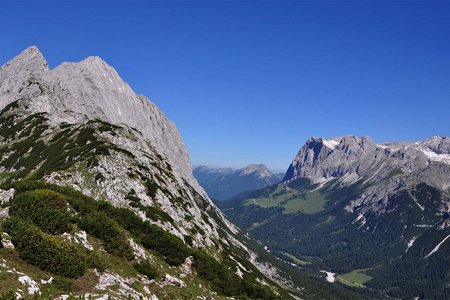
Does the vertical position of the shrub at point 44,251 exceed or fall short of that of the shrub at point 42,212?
it falls short

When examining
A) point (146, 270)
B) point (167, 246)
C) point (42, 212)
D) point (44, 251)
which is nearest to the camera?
point (44, 251)

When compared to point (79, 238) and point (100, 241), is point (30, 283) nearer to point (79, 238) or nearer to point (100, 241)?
point (79, 238)

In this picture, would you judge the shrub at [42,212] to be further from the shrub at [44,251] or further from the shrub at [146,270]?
the shrub at [146,270]

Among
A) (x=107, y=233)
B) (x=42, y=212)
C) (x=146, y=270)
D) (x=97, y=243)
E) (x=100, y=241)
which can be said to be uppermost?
(x=42, y=212)

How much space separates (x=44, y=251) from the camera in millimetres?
27688

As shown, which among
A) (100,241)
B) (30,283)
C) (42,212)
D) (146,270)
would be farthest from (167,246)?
(30,283)

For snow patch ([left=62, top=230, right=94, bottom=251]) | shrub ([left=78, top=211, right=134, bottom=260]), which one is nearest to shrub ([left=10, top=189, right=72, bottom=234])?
snow patch ([left=62, top=230, right=94, bottom=251])

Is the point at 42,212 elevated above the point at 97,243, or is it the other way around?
the point at 42,212

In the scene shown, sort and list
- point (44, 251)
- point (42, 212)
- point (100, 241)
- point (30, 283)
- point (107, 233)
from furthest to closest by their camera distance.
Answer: point (107, 233)
point (100, 241)
point (42, 212)
point (44, 251)
point (30, 283)

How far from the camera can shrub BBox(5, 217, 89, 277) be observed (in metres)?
27.5

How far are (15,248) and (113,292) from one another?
7.67m

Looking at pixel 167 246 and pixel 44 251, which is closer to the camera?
pixel 44 251

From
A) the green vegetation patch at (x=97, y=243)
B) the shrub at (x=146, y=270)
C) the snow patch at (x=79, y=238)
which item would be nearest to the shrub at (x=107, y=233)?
the green vegetation patch at (x=97, y=243)

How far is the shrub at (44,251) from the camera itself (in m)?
27.5
